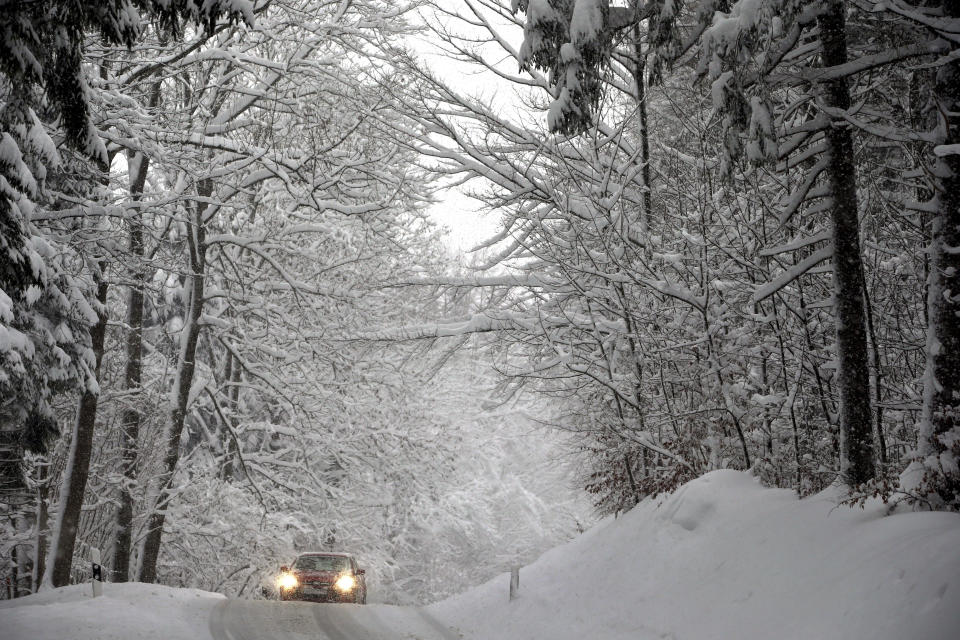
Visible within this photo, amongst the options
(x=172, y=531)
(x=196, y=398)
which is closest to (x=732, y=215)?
(x=196, y=398)

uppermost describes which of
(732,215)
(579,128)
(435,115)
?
(435,115)

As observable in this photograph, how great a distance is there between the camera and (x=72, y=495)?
14867mm

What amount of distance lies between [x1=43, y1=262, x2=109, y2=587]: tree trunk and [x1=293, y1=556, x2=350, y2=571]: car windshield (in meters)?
4.14

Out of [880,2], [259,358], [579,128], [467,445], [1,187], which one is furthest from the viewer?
[467,445]

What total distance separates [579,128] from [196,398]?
44.8ft

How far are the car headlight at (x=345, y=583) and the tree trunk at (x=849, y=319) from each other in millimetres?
9862

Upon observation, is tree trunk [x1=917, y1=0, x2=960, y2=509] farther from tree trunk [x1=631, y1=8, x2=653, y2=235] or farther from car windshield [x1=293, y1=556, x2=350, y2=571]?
car windshield [x1=293, y1=556, x2=350, y2=571]

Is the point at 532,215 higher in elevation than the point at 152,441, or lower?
higher

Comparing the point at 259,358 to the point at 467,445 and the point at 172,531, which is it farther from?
the point at 467,445

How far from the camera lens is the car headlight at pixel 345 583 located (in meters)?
14.9

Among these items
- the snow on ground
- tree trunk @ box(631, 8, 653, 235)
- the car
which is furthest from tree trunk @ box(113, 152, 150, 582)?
tree trunk @ box(631, 8, 653, 235)

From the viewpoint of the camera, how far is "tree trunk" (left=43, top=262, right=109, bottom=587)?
Answer: 1459 centimetres

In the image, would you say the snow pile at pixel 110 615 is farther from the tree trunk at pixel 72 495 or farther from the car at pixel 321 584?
the tree trunk at pixel 72 495

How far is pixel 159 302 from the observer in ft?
74.0
